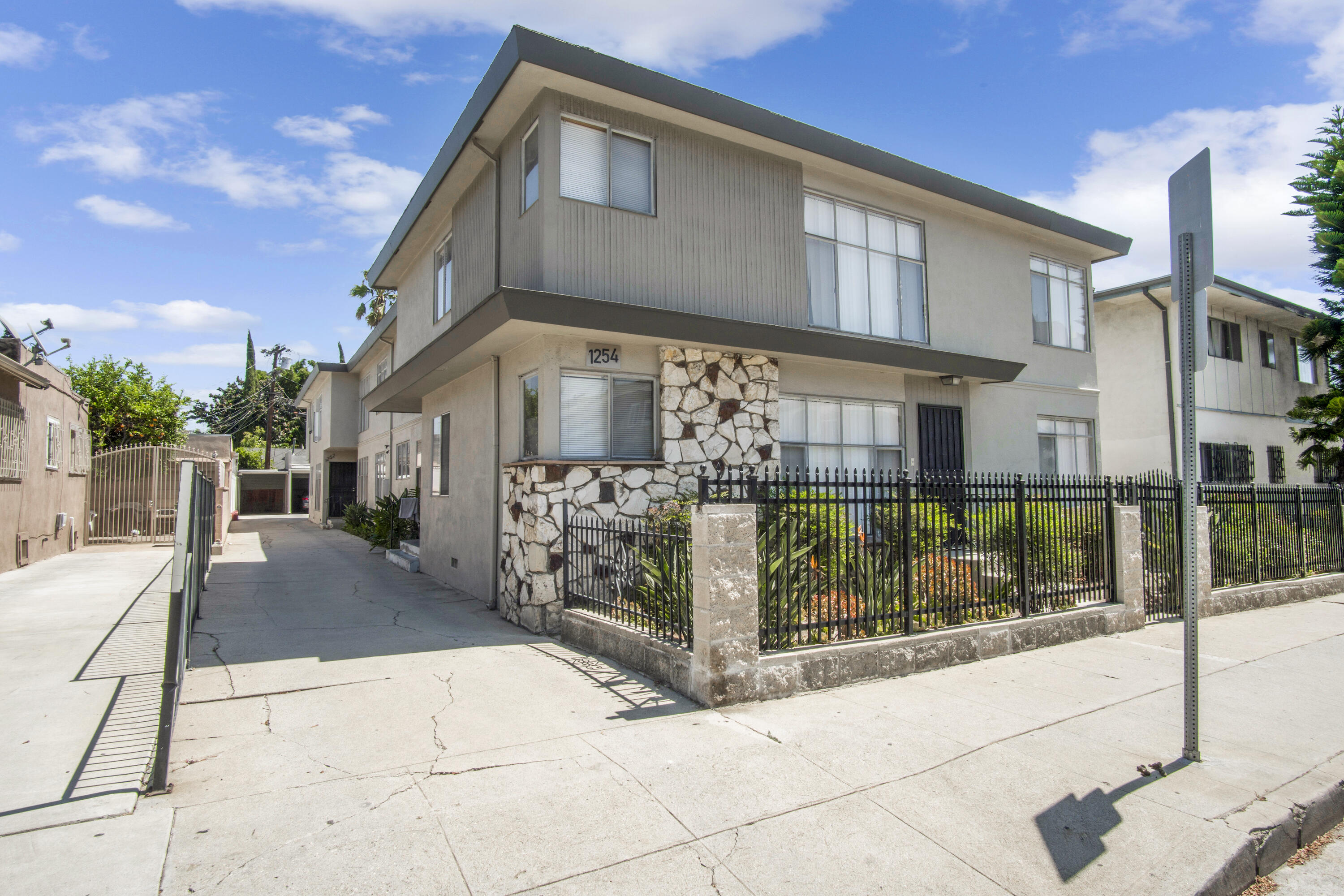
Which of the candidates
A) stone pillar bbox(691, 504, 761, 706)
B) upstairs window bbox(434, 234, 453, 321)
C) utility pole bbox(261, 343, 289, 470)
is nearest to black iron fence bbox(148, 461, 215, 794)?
stone pillar bbox(691, 504, 761, 706)

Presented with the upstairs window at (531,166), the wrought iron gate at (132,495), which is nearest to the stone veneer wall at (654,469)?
the upstairs window at (531,166)

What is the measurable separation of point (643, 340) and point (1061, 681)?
5.66 meters

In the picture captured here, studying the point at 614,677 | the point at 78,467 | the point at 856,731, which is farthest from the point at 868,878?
the point at 78,467

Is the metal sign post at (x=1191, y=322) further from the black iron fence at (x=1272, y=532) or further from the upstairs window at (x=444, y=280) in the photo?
the upstairs window at (x=444, y=280)

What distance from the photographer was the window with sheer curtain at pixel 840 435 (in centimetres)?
1098

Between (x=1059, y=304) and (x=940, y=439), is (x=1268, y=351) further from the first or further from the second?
(x=940, y=439)

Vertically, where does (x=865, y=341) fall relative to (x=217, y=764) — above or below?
above

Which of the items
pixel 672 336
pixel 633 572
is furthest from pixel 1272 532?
pixel 633 572

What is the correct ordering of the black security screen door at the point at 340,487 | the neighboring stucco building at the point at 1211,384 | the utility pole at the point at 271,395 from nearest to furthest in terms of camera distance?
the neighboring stucco building at the point at 1211,384
the black security screen door at the point at 340,487
the utility pole at the point at 271,395

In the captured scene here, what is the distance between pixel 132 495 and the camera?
18.0 meters

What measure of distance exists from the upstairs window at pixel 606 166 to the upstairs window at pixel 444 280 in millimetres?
4087

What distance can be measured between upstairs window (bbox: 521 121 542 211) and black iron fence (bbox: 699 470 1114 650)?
4.39m

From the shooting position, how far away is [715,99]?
9.43 meters

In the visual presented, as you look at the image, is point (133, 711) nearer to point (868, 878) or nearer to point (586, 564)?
point (586, 564)
